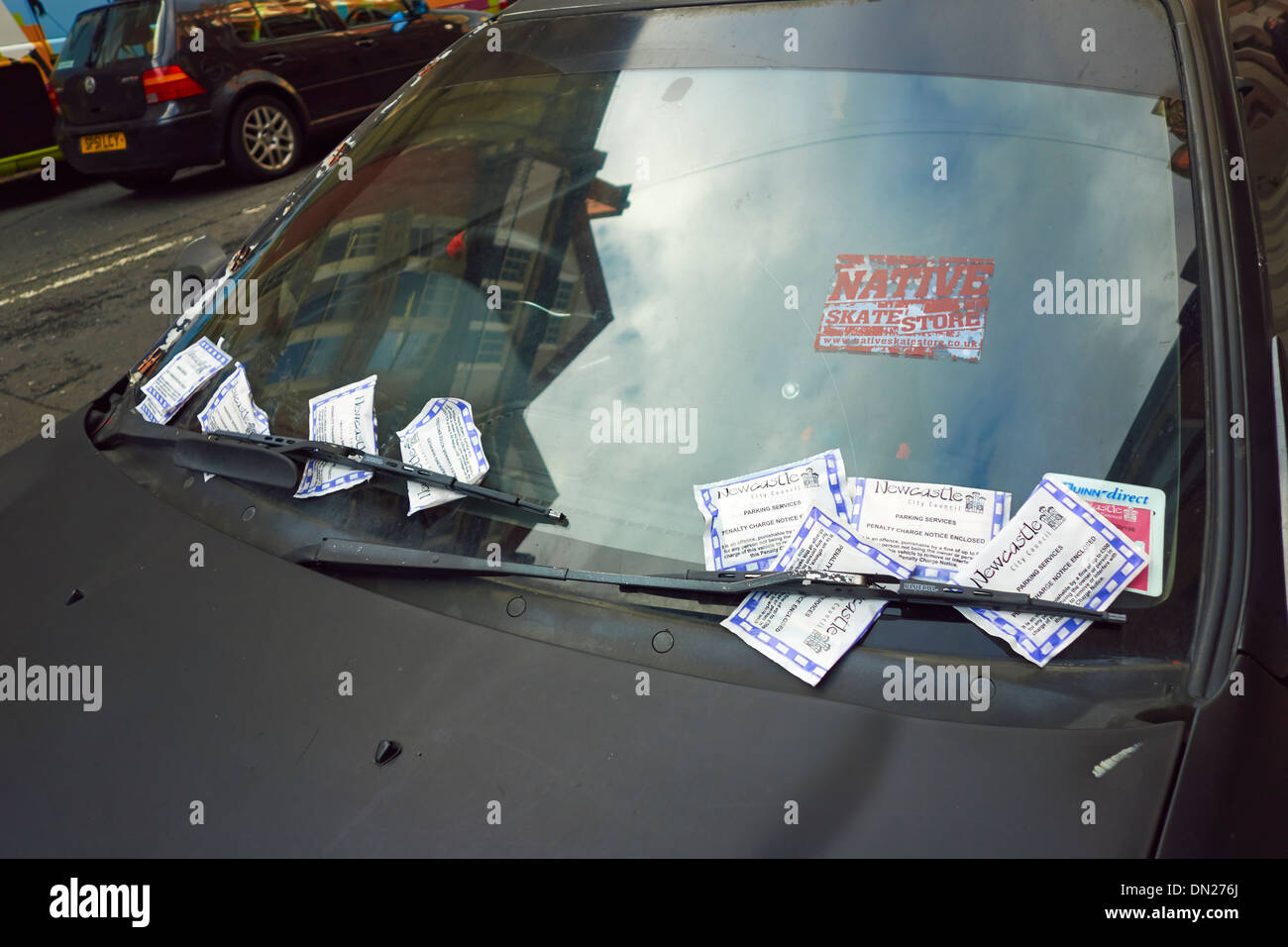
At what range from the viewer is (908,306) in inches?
61.6

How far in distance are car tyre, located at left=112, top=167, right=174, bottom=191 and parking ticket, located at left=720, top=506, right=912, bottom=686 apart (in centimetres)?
787

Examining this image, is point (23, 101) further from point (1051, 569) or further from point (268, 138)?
point (1051, 569)

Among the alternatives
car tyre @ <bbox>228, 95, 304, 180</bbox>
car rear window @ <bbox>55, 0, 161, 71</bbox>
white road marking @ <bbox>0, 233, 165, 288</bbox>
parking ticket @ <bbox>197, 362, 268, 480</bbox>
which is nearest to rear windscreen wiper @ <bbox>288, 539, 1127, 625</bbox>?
parking ticket @ <bbox>197, 362, 268, 480</bbox>

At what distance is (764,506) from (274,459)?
2.71 ft

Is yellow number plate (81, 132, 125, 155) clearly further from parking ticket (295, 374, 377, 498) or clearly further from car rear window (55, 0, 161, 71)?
parking ticket (295, 374, 377, 498)

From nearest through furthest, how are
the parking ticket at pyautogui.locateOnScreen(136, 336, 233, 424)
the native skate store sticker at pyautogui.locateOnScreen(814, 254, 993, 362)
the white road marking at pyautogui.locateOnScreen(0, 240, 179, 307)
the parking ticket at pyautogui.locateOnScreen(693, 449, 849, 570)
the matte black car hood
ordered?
the matte black car hood, the parking ticket at pyautogui.locateOnScreen(693, 449, 849, 570), the native skate store sticker at pyautogui.locateOnScreen(814, 254, 993, 362), the parking ticket at pyautogui.locateOnScreen(136, 336, 233, 424), the white road marking at pyautogui.locateOnScreen(0, 240, 179, 307)

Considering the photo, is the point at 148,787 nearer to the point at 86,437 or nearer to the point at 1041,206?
the point at 86,437

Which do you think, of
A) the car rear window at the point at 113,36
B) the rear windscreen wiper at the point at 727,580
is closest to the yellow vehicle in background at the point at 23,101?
the car rear window at the point at 113,36

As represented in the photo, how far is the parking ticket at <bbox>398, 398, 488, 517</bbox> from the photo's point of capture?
5.16ft

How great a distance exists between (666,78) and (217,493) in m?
1.14

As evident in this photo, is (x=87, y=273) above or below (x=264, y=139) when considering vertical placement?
below

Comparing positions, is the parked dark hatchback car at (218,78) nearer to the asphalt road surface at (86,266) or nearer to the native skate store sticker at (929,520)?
the asphalt road surface at (86,266)

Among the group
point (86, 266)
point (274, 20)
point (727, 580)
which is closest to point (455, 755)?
point (727, 580)

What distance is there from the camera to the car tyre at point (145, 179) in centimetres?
797
